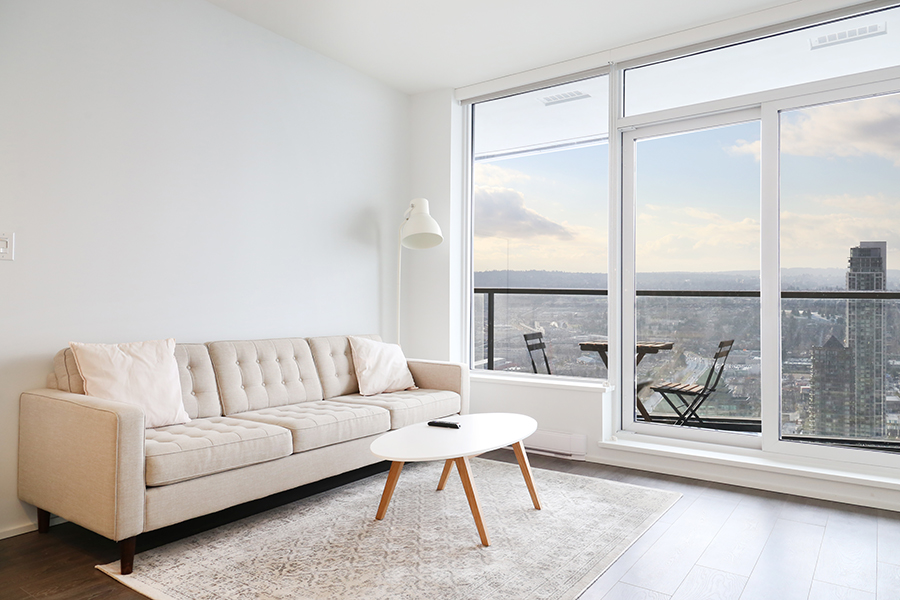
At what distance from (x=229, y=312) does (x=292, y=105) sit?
5.03 ft

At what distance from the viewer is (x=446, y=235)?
4930 mm

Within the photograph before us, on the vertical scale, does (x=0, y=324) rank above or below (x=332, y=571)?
above

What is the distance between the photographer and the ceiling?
140 inches

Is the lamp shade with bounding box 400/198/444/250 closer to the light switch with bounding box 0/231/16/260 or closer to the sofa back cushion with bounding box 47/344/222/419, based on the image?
the sofa back cushion with bounding box 47/344/222/419

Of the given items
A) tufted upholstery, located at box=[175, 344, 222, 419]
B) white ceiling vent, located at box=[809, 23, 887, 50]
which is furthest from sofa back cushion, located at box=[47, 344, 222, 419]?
white ceiling vent, located at box=[809, 23, 887, 50]

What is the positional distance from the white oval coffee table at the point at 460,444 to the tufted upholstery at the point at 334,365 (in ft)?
3.35

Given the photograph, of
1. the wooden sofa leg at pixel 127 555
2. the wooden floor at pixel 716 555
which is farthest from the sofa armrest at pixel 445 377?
the wooden sofa leg at pixel 127 555

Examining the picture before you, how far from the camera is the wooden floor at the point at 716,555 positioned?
85.2 inches

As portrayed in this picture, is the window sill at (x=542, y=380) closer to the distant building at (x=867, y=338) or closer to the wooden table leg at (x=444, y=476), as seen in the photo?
the wooden table leg at (x=444, y=476)

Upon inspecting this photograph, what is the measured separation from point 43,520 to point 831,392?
425cm

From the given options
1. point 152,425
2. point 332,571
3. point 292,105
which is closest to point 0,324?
point 152,425

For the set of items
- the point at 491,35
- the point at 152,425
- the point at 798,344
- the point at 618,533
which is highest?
the point at 491,35

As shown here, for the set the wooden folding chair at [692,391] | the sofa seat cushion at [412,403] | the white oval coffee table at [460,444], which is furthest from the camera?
the wooden folding chair at [692,391]

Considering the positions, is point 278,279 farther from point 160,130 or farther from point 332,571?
point 332,571
